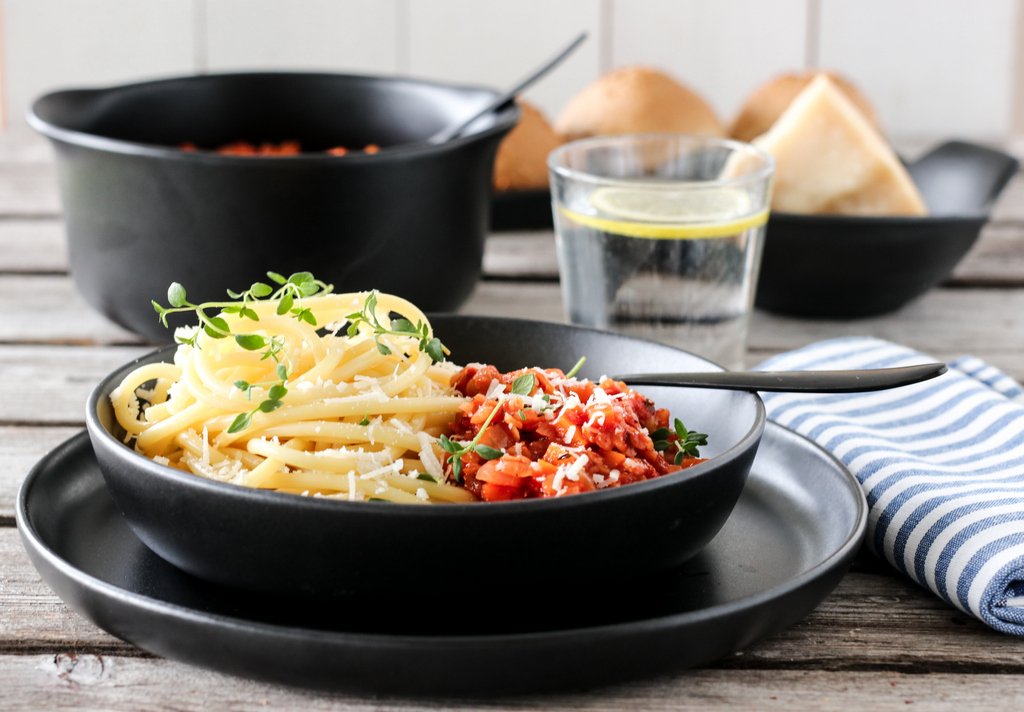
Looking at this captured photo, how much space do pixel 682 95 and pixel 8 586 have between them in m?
1.43

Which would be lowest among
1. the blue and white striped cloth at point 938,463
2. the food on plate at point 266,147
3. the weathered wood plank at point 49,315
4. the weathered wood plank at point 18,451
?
the weathered wood plank at point 49,315

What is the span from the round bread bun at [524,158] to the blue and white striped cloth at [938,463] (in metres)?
0.75

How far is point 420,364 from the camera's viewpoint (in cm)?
108

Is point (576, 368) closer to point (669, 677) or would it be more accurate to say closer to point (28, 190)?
point (669, 677)

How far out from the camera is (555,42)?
11.6 feet

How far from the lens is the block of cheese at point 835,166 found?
1.73 m

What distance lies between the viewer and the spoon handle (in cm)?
106

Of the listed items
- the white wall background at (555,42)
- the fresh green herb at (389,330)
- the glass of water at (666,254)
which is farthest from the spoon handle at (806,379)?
the white wall background at (555,42)

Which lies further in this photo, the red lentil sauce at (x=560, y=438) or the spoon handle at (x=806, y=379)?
the spoon handle at (x=806, y=379)

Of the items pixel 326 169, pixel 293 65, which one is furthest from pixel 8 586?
pixel 293 65

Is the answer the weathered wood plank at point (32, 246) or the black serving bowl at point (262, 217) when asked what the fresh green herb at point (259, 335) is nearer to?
the black serving bowl at point (262, 217)

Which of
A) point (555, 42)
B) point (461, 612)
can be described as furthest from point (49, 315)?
point (555, 42)

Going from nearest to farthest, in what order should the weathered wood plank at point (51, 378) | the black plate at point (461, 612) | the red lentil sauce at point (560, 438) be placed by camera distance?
the black plate at point (461, 612)
the red lentil sauce at point (560, 438)
the weathered wood plank at point (51, 378)

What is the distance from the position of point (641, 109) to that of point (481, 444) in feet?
4.10
